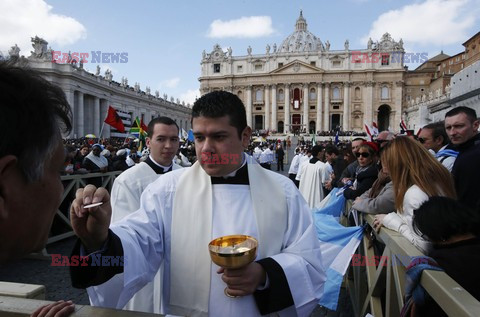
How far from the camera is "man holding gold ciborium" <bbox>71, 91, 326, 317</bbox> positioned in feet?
4.45

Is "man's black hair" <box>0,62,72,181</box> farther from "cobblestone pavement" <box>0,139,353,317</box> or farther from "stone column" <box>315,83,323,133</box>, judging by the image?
"stone column" <box>315,83,323,133</box>

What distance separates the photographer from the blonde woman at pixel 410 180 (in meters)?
2.44

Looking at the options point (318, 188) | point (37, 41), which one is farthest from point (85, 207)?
point (37, 41)

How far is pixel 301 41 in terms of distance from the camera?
79875 millimetres

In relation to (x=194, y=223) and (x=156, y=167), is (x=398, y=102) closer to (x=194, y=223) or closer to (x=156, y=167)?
(x=156, y=167)

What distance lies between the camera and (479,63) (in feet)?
30.0

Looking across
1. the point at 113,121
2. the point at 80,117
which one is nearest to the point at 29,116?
the point at 113,121

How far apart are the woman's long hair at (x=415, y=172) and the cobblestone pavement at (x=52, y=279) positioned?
178 centimetres

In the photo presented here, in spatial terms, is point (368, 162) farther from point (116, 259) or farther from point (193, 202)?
point (116, 259)

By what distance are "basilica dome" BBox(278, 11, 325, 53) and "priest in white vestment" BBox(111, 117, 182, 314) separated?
78922 millimetres

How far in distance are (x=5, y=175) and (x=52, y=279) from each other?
437 centimetres

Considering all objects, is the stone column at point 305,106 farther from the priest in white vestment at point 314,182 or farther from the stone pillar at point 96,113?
the priest in white vestment at point 314,182

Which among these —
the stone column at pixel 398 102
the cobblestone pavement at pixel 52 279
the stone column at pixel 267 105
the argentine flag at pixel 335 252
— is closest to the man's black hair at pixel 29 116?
the argentine flag at pixel 335 252

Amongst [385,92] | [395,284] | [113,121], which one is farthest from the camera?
[385,92]
